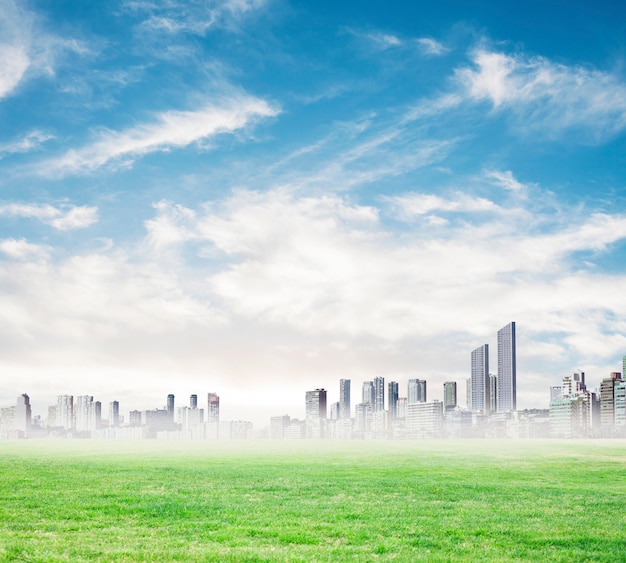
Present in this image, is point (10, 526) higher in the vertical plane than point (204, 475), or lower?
higher

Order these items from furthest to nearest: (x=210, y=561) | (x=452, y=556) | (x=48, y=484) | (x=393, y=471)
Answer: (x=393, y=471), (x=48, y=484), (x=452, y=556), (x=210, y=561)

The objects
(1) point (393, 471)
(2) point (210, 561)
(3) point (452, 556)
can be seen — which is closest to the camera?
(2) point (210, 561)

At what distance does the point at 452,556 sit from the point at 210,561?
7002 mm

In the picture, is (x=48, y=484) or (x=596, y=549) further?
(x=48, y=484)

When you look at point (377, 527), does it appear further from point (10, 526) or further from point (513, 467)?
point (513, 467)

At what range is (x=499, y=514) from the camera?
88.1 ft

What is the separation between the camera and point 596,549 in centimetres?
2047

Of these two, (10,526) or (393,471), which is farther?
(393,471)

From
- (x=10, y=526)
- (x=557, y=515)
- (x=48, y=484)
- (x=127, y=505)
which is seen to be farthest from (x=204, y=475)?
(x=557, y=515)

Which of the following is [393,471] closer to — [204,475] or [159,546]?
[204,475]

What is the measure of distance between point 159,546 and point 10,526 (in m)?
7.00

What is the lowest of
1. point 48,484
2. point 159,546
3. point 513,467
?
point 513,467

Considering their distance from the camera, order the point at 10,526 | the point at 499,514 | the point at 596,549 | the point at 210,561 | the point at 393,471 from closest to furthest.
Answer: the point at 210,561
the point at 596,549
the point at 10,526
the point at 499,514
the point at 393,471

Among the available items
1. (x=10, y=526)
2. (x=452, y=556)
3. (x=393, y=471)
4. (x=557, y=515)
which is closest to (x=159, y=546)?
(x=10, y=526)
